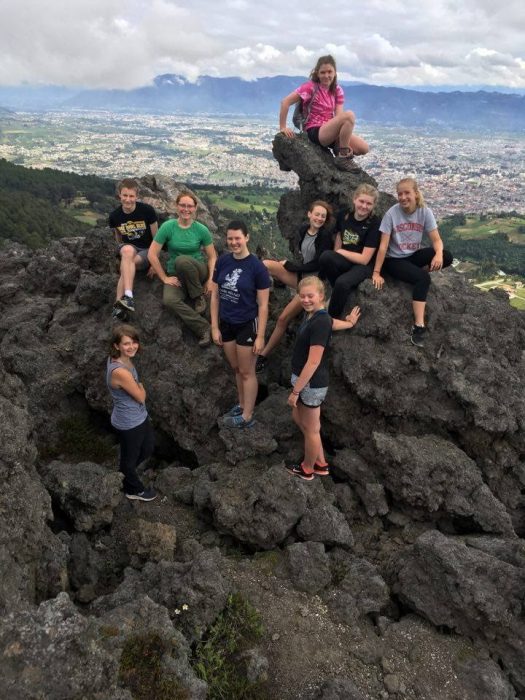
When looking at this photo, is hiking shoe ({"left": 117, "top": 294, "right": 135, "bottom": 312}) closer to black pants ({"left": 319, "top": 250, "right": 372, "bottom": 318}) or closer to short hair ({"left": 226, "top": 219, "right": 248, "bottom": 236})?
short hair ({"left": 226, "top": 219, "right": 248, "bottom": 236})

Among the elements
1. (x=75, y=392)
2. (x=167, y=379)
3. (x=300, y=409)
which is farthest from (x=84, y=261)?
(x=300, y=409)

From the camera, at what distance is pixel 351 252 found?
11117 millimetres

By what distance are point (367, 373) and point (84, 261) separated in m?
11.4

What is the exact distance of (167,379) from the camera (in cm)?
1211

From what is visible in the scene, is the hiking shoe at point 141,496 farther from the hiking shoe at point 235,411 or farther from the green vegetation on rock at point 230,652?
the green vegetation on rock at point 230,652

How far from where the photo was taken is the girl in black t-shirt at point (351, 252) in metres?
10.8

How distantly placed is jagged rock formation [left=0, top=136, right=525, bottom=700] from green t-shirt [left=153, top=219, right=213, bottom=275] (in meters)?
2.14

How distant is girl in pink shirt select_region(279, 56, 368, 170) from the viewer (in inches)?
551

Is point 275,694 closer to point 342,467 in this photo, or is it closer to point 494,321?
point 342,467

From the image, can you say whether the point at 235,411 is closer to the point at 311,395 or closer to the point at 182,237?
the point at 311,395

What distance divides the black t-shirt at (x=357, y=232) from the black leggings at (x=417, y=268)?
83 cm

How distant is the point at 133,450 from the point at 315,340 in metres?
4.44

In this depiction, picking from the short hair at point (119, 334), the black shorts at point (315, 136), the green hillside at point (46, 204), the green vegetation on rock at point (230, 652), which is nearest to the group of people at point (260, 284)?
the short hair at point (119, 334)

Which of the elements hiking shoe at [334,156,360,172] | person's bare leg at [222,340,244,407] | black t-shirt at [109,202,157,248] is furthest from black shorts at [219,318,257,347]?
hiking shoe at [334,156,360,172]
